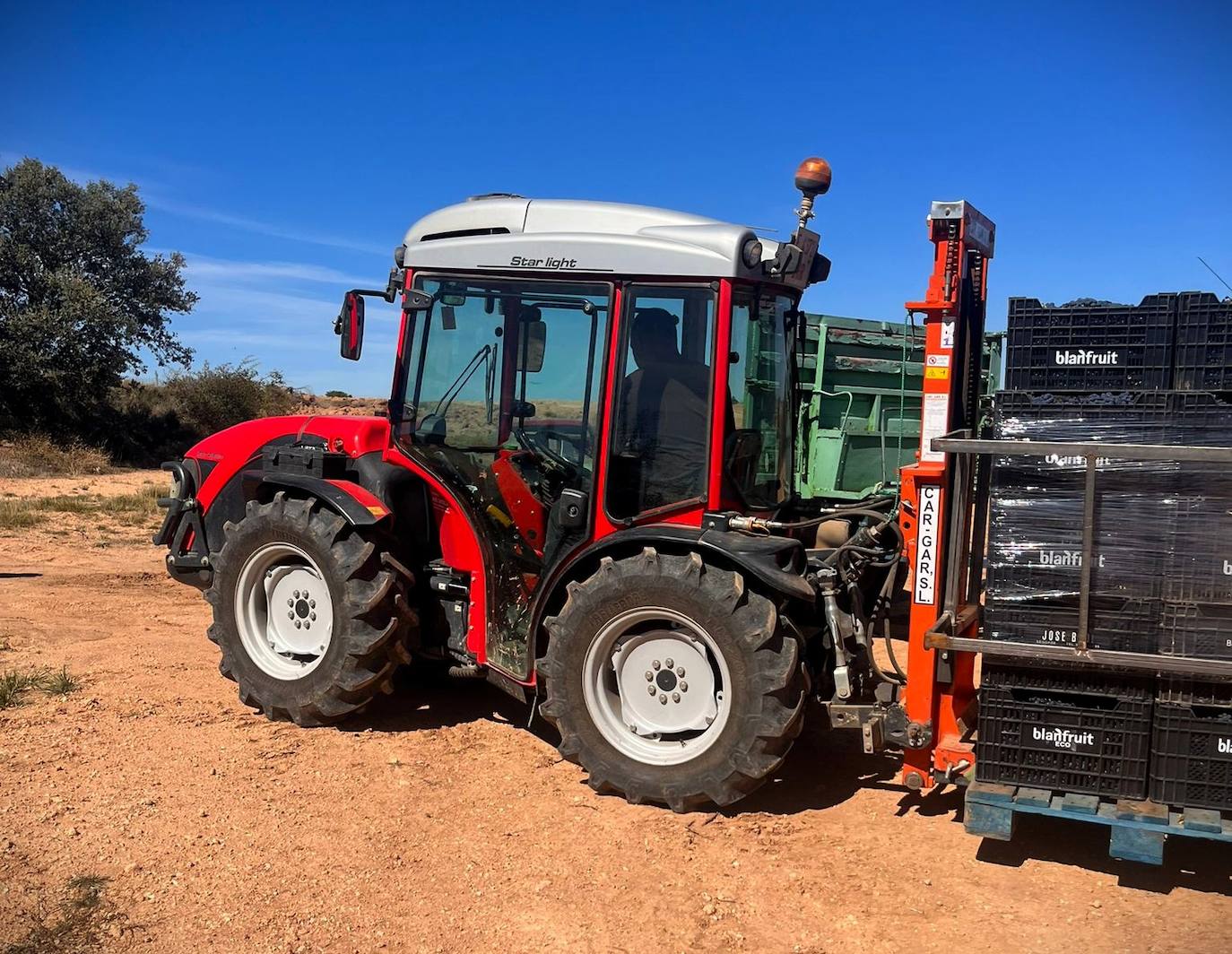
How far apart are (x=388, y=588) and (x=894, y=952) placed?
2.99 metres

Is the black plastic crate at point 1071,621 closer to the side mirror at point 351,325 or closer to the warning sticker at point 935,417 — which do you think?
the warning sticker at point 935,417

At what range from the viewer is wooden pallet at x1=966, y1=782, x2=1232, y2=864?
146 inches

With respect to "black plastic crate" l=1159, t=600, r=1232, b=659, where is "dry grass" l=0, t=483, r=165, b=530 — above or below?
below

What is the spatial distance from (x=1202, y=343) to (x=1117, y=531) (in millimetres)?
800

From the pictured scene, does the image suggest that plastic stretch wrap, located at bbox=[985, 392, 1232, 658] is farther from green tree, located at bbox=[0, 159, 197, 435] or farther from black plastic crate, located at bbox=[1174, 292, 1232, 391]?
green tree, located at bbox=[0, 159, 197, 435]

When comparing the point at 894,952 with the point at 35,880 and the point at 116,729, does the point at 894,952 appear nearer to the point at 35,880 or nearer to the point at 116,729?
the point at 35,880

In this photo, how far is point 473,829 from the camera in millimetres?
4457

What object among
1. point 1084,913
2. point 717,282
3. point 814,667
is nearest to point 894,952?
point 1084,913

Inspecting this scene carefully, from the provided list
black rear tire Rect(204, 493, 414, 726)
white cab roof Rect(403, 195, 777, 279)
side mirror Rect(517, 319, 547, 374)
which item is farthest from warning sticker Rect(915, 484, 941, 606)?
black rear tire Rect(204, 493, 414, 726)

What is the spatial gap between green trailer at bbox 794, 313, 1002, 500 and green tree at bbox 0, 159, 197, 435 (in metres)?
17.6

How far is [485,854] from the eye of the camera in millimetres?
4227

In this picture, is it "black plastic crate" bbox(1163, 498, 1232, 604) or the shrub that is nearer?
"black plastic crate" bbox(1163, 498, 1232, 604)

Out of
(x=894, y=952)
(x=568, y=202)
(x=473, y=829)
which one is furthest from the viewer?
(x=568, y=202)

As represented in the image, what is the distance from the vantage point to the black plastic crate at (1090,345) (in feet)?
13.2
